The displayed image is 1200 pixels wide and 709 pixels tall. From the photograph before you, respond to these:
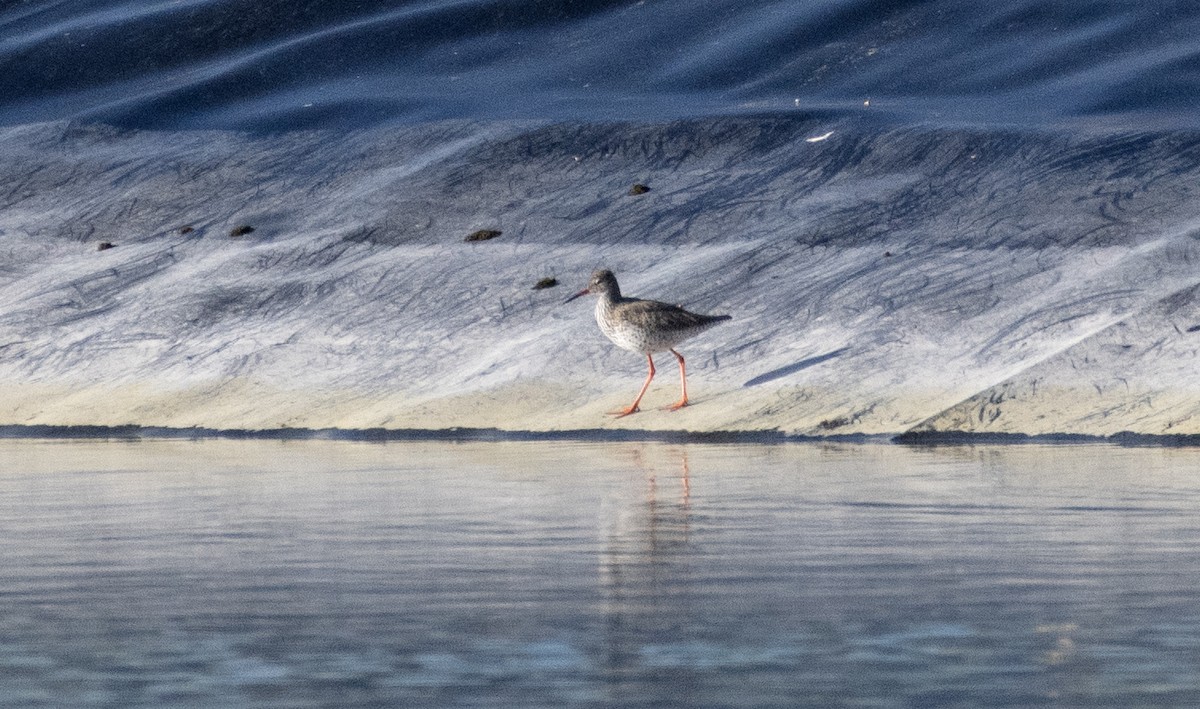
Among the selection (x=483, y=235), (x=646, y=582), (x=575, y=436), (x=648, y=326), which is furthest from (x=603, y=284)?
(x=646, y=582)

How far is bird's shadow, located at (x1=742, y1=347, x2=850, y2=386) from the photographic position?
23.3 m

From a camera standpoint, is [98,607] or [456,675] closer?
[456,675]

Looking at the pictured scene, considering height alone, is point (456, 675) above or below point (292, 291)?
below

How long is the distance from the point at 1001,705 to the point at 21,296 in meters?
26.5

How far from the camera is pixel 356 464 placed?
18.2 m

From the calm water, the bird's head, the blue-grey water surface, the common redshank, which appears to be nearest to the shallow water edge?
the common redshank

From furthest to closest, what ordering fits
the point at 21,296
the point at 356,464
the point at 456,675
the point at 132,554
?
the point at 21,296, the point at 356,464, the point at 132,554, the point at 456,675

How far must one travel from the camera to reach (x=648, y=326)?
23266 millimetres

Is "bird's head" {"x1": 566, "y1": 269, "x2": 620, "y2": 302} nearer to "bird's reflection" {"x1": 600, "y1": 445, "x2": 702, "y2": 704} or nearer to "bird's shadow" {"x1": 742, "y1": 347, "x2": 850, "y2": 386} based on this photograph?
"bird's shadow" {"x1": 742, "y1": 347, "x2": 850, "y2": 386}

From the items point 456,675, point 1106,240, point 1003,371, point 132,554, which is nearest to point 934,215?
point 1106,240

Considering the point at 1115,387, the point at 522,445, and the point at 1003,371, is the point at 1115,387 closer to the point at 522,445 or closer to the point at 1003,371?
the point at 1003,371

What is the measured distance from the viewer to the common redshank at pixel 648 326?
23.3 meters

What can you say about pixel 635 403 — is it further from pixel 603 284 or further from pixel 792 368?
pixel 603 284

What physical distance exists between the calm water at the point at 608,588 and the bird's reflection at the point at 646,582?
1.1 inches
